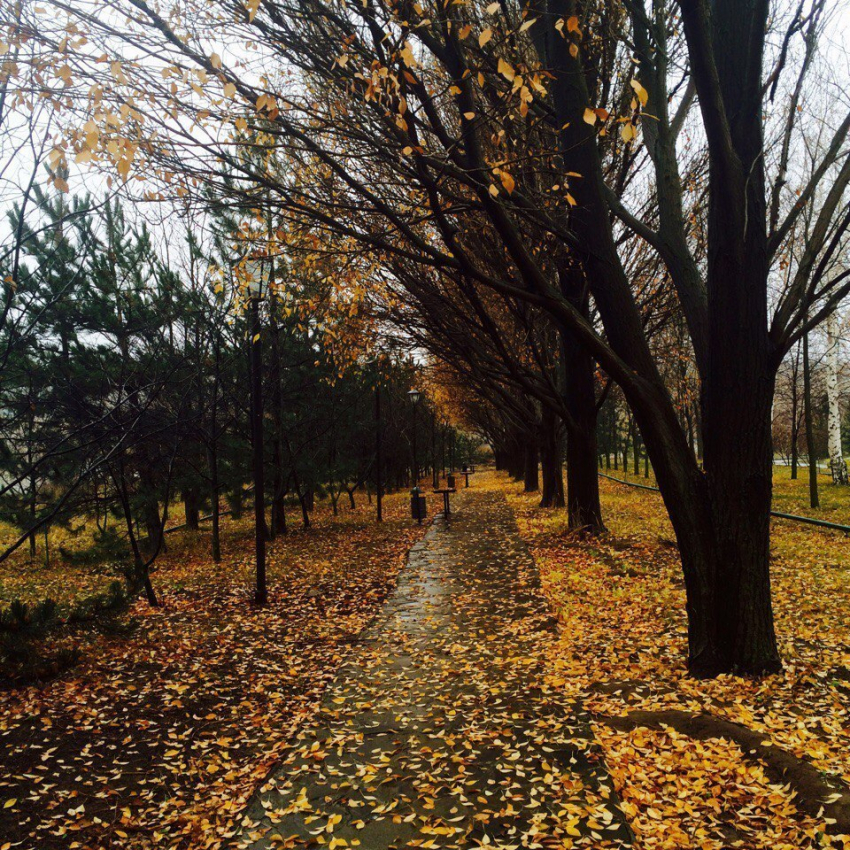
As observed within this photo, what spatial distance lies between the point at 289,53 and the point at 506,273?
6.33 m

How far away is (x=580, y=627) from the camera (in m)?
6.70

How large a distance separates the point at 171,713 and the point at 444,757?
2409mm

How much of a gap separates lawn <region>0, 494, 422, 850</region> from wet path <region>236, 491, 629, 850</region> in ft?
1.12

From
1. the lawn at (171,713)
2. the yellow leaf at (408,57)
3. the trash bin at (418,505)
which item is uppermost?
the yellow leaf at (408,57)

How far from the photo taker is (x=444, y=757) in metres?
4.20

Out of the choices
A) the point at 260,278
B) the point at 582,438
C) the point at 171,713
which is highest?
the point at 260,278

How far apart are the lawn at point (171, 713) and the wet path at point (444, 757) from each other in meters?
0.34

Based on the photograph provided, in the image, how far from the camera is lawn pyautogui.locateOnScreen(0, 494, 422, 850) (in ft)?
11.8

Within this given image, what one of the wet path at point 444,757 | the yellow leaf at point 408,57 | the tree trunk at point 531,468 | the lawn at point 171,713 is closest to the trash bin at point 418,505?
the lawn at point 171,713

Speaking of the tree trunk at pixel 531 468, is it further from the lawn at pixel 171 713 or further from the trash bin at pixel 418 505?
the lawn at pixel 171 713

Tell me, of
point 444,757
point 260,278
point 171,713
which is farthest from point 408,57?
point 260,278

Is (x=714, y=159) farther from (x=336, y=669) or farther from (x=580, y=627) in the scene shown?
(x=336, y=669)

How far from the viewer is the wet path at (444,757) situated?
11.0 ft

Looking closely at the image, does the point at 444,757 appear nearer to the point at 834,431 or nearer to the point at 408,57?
the point at 408,57
